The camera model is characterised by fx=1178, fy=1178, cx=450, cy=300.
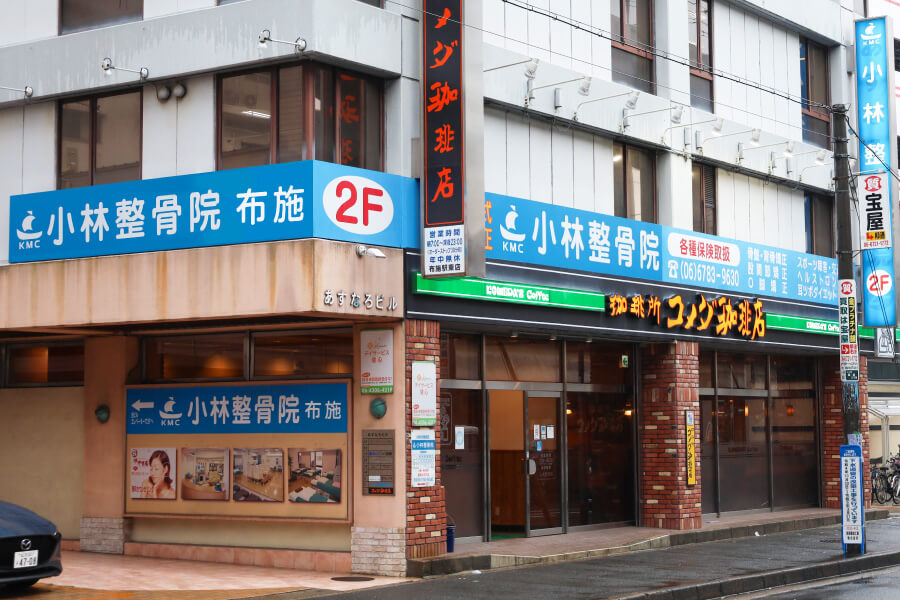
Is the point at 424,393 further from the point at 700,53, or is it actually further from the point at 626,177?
the point at 700,53

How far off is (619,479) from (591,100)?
643 cm

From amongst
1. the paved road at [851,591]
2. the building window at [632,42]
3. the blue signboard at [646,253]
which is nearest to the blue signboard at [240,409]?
the blue signboard at [646,253]

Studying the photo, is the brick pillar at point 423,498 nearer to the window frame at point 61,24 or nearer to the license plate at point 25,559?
the license plate at point 25,559

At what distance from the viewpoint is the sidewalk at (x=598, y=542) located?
15.2 metres

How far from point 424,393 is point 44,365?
698cm

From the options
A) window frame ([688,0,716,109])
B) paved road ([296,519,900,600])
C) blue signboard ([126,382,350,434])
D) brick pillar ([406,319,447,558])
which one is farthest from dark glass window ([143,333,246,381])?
window frame ([688,0,716,109])

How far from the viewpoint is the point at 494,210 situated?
16.5m

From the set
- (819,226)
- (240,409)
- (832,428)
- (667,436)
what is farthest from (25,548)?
(819,226)

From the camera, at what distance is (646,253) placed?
19531mm

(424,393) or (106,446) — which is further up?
(424,393)

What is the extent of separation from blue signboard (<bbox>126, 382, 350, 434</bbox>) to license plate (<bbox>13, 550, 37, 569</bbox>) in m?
3.84

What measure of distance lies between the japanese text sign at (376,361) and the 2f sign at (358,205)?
1.39 meters

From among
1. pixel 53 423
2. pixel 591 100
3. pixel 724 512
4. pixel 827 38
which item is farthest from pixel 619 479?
pixel 827 38

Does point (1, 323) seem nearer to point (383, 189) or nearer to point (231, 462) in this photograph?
point (231, 462)
